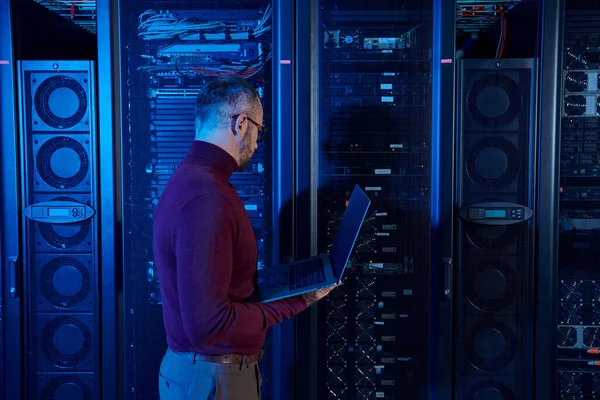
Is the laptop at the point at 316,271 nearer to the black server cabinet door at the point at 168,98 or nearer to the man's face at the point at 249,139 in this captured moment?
the man's face at the point at 249,139

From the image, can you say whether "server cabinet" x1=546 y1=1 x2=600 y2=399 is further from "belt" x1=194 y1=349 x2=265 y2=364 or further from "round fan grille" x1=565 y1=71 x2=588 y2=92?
"belt" x1=194 y1=349 x2=265 y2=364

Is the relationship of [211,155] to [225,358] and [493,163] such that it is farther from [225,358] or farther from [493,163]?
[493,163]

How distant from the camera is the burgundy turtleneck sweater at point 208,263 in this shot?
3.76ft

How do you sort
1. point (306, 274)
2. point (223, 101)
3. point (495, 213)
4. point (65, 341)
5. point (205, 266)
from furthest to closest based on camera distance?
point (65, 341)
point (495, 213)
point (306, 274)
point (223, 101)
point (205, 266)

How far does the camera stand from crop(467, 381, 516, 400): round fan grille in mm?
2096

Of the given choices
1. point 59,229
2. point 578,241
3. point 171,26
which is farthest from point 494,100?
point 59,229

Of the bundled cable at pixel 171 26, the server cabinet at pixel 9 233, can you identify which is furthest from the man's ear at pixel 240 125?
the server cabinet at pixel 9 233

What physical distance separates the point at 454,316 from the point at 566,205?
75 cm

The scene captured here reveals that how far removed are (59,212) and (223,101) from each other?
1183 millimetres

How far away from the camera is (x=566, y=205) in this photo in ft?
7.10

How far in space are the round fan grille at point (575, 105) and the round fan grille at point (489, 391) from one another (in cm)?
128

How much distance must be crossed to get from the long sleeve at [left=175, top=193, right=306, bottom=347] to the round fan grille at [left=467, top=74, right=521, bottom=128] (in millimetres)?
1342

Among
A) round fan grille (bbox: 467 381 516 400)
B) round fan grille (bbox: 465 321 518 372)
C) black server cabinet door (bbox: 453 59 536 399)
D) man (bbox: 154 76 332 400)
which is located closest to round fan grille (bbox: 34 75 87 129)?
man (bbox: 154 76 332 400)

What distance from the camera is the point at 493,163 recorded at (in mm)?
2047
